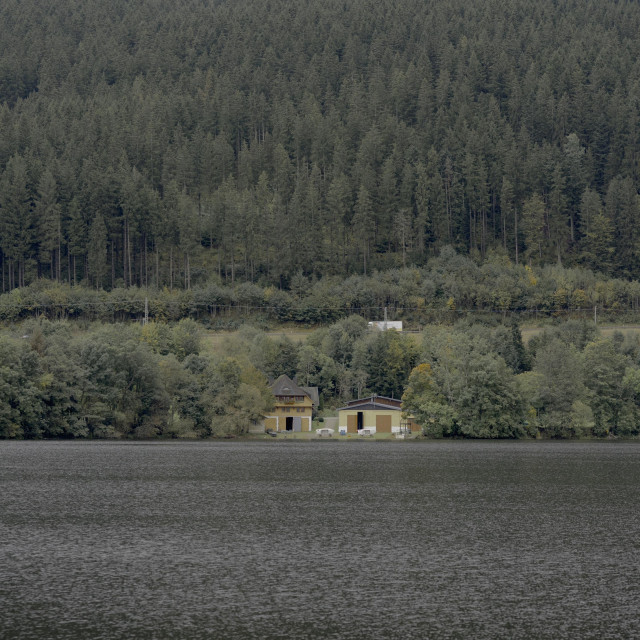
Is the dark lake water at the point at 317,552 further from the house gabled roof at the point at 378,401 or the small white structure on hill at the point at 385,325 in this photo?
the small white structure on hill at the point at 385,325

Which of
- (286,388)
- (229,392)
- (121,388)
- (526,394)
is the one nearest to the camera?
(121,388)

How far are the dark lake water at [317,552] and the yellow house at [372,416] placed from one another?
152 feet

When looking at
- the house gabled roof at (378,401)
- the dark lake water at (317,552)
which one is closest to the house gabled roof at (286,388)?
the house gabled roof at (378,401)

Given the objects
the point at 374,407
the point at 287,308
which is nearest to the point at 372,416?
the point at 374,407

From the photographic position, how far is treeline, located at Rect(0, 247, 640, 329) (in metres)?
165

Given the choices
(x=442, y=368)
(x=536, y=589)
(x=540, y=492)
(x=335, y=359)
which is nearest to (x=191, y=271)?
(x=335, y=359)

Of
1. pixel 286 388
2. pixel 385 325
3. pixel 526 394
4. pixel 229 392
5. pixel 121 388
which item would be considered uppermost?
pixel 385 325

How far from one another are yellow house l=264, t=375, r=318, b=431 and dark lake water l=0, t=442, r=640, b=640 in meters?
46.1

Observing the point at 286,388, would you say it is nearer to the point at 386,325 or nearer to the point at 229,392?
the point at 229,392

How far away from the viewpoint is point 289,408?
400 feet

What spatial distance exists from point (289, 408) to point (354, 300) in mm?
50467

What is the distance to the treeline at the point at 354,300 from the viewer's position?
6491 inches

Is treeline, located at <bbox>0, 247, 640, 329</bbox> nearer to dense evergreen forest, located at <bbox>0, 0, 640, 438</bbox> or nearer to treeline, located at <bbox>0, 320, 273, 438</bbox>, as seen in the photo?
dense evergreen forest, located at <bbox>0, 0, 640, 438</bbox>

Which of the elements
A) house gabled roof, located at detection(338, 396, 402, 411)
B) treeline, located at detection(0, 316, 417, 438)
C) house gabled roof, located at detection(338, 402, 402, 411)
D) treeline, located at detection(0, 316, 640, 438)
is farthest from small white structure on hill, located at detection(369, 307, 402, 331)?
house gabled roof, located at detection(338, 402, 402, 411)
